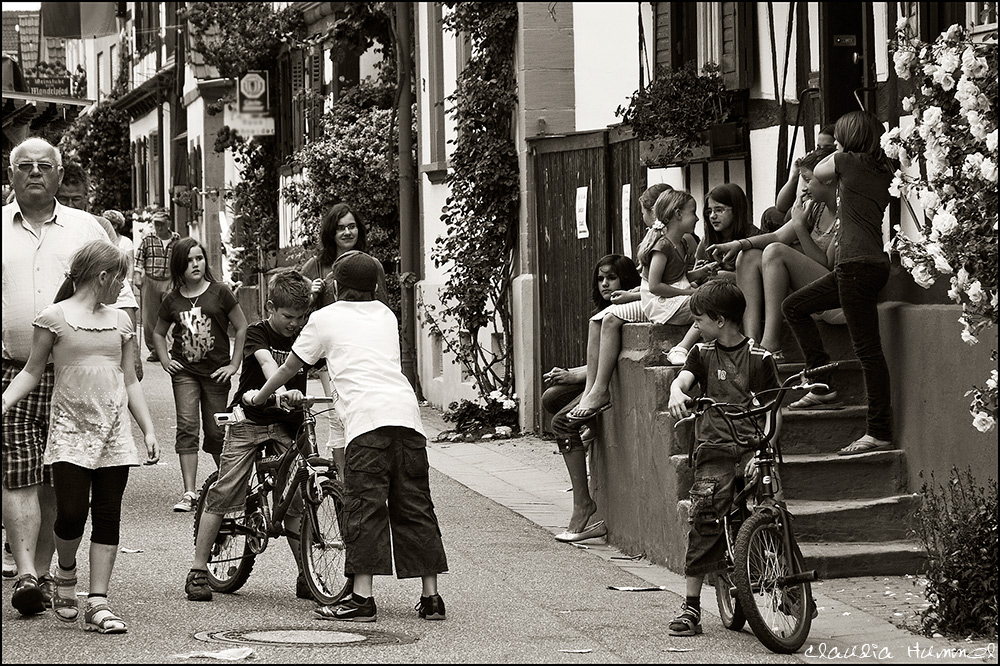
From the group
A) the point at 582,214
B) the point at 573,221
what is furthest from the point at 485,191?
the point at 582,214

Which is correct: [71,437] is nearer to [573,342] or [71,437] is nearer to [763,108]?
[763,108]

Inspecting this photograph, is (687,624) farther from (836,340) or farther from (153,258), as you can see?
(153,258)

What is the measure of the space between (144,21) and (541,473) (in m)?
37.2

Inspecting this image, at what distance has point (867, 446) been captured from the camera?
9.08 m

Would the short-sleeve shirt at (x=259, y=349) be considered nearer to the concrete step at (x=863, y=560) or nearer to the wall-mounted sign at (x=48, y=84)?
the concrete step at (x=863, y=560)

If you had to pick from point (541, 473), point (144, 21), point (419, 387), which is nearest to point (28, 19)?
point (144, 21)

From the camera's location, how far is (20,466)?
7512 millimetres

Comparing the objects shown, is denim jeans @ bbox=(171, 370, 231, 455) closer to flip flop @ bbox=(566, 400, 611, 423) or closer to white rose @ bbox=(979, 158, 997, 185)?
flip flop @ bbox=(566, 400, 611, 423)

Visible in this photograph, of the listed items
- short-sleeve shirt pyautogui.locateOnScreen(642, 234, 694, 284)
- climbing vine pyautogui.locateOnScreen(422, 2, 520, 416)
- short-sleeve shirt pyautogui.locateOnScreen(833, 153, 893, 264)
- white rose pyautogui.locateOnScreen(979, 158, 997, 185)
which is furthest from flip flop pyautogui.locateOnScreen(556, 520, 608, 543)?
climbing vine pyautogui.locateOnScreen(422, 2, 520, 416)

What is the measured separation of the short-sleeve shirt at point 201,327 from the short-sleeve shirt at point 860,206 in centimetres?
404

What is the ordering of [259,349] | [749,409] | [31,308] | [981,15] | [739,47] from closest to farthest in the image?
[749,409] < [31,308] < [259,349] < [981,15] < [739,47]

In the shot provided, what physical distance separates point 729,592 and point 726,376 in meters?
0.95

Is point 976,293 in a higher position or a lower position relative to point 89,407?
higher

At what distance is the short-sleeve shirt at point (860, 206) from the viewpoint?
900 centimetres
